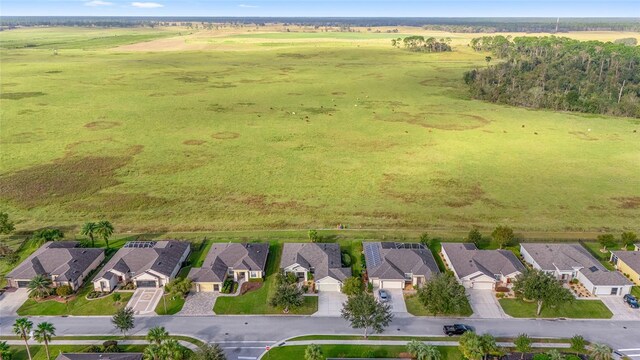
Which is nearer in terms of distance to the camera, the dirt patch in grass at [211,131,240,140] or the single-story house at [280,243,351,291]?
the single-story house at [280,243,351,291]

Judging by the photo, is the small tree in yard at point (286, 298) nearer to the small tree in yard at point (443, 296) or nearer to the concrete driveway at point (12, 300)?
the small tree in yard at point (443, 296)

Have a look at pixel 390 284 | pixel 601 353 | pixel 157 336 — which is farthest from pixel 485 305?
pixel 157 336

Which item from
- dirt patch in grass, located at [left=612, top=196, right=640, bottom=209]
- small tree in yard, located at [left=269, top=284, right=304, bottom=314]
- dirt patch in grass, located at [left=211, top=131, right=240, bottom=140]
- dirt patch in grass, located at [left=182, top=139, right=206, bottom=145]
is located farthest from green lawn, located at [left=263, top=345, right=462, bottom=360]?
dirt patch in grass, located at [left=211, top=131, right=240, bottom=140]

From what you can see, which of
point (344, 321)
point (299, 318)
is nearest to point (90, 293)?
point (299, 318)

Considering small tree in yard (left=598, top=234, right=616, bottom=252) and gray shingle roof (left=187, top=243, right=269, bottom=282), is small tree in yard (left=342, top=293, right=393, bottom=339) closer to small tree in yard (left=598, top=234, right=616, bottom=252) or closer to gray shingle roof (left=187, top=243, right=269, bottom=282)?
gray shingle roof (left=187, top=243, right=269, bottom=282)

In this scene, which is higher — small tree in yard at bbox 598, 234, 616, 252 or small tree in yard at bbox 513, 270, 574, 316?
small tree in yard at bbox 513, 270, 574, 316

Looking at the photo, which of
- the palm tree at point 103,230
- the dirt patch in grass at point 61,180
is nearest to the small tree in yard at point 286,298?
the palm tree at point 103,230
